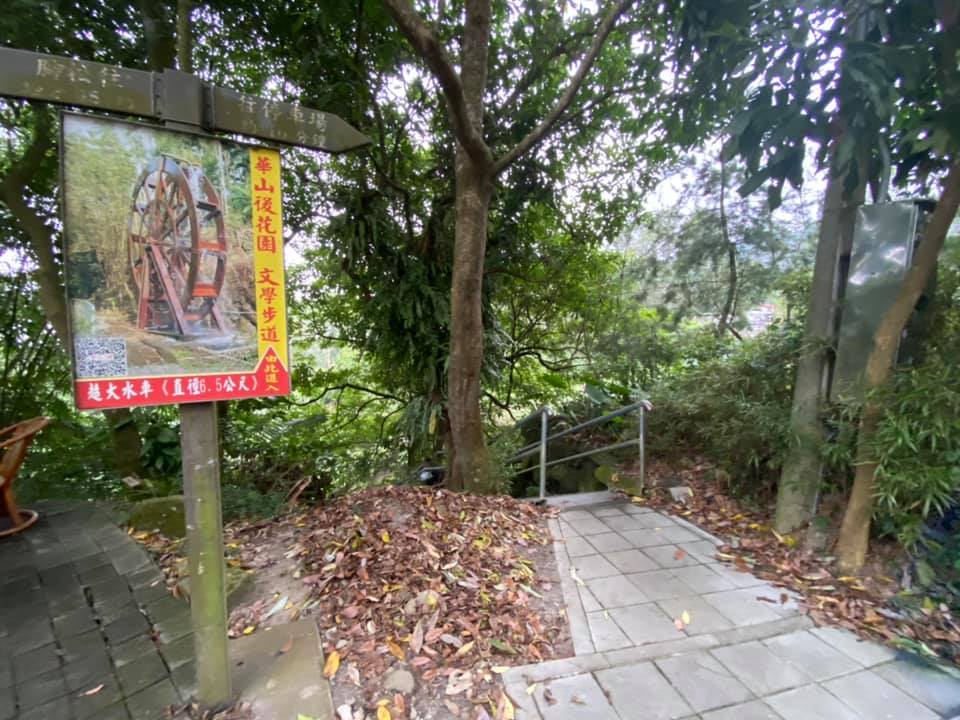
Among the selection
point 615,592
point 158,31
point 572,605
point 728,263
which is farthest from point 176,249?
point 728,263

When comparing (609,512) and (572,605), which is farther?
(609,512)

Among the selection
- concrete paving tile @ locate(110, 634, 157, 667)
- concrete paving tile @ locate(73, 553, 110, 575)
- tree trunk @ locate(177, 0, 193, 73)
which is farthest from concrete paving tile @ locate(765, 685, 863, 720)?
tree trunk @ locate(177, 0, 193, 73)

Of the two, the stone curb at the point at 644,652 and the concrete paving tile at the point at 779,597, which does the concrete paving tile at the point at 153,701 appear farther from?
the concrete paving tile at the point at 779,597

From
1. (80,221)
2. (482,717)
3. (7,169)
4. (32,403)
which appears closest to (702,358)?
(482,717)

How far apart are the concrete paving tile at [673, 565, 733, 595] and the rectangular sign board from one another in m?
2.47

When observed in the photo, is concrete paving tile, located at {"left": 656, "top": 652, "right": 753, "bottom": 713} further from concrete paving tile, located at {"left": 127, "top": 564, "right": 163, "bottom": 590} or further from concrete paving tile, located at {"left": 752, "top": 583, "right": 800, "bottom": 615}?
concrete paving tile, located at {"left": 127, "top": 564, "right": 163, "bottom": 590}

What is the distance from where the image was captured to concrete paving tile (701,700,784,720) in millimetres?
1673

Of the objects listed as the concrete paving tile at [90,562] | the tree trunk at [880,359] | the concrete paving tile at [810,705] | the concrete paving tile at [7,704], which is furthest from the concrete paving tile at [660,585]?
the concrete paving tile at [90,562]

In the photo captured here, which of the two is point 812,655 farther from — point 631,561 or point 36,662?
point 36,662

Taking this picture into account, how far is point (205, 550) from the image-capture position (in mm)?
1634

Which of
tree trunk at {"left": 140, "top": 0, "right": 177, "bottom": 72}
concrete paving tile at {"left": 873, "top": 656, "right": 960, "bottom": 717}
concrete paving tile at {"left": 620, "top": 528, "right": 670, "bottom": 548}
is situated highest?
tree trunk at {"left": 140, "top": 0, "right": 177, "bottom": 72}

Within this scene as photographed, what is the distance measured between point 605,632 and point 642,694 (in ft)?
1.18

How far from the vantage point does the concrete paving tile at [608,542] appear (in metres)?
2.96

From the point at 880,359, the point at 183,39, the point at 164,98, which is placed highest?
the point at 183,39
